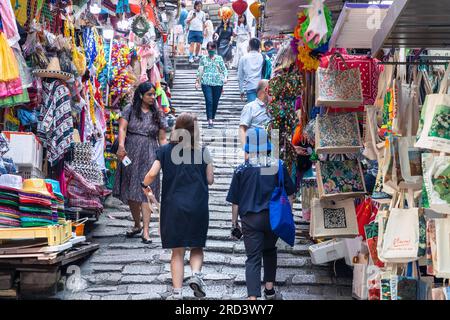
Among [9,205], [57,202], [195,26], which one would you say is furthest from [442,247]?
[195,26]

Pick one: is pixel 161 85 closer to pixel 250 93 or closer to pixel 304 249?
pixel 250 93

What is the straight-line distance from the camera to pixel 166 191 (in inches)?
309

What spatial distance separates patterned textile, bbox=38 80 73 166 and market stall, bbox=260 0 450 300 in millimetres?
2652

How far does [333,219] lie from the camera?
27.1 ft

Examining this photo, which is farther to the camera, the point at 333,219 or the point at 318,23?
the point at 333,219

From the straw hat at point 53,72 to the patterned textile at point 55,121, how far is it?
0.28ft

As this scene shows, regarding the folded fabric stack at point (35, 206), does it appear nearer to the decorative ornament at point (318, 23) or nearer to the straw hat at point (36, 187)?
the straw hat at point (36, 187)

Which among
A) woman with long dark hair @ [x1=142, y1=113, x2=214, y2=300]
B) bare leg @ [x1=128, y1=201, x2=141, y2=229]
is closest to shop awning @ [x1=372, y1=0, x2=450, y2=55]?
woman with long dark hair @ [x1=142, y1=113, x2=214, y2=300]

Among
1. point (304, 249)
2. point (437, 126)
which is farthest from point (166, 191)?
point (437, 126)

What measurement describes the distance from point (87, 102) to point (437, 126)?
691 cm

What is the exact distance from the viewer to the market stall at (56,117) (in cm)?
764

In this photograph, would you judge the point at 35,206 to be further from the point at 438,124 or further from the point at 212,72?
the point at 212,72

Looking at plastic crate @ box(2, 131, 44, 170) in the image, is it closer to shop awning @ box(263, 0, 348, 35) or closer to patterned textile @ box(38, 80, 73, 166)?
patterned textile @ box(38, 80, 73, 166)

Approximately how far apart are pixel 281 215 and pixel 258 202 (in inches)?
10.9
